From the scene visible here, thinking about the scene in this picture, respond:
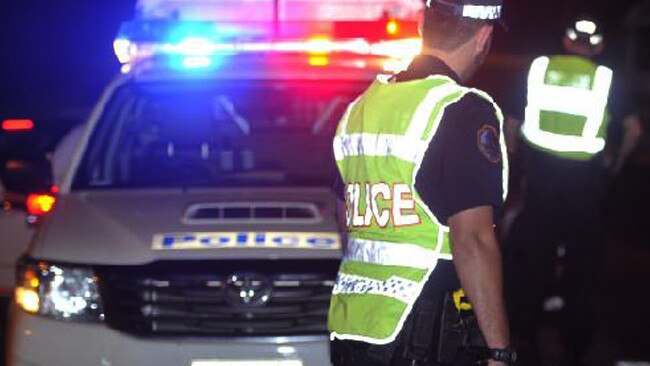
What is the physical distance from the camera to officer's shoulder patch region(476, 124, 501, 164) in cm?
354

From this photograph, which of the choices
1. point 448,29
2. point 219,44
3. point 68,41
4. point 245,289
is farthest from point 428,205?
point 68,41

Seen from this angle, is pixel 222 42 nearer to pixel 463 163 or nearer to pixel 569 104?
pixel 569 104

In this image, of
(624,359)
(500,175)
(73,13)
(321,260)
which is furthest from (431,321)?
(73,13)

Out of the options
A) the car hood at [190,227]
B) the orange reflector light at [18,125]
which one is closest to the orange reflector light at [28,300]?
the car hood at [190,227]

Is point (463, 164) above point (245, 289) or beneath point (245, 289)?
above

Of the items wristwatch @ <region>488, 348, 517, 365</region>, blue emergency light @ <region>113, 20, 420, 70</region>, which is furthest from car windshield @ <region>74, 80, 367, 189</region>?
wristwatch @ <region>488, 348, 517, 365</region>

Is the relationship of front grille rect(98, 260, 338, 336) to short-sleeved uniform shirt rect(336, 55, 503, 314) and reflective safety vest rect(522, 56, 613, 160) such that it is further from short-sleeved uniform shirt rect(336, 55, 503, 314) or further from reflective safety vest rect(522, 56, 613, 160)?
reflective safety vest rect(522, 56, 613, 160)

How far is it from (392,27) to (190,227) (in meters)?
1.92

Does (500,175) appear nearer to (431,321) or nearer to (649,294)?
(431,321)

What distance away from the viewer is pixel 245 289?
5.12m

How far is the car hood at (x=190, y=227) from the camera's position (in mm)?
5172

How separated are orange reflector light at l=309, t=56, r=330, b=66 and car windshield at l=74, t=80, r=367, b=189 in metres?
0.10

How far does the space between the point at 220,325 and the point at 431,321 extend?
165cm

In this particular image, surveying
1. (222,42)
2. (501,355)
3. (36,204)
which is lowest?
(36,204)
